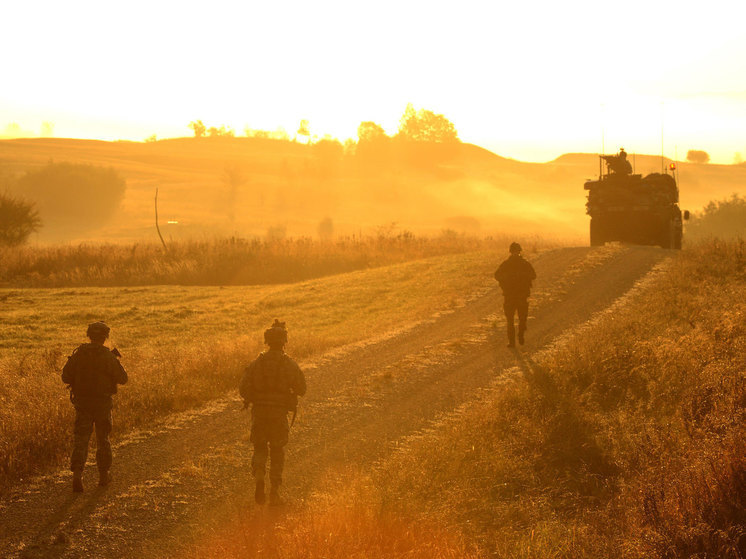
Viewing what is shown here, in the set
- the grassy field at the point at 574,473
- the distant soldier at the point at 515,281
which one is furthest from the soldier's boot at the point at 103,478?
the distant soldier at the point at 515,281

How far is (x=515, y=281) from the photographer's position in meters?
16.4

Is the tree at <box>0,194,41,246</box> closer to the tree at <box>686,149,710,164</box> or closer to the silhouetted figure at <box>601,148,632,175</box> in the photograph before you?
the silhouetted figure at <box>601,148,632,175</box>

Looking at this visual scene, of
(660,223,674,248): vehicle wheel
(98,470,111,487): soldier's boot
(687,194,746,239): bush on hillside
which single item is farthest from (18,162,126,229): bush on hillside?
(98,470,111,487): soldier's boot

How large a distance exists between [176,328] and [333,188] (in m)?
97.5

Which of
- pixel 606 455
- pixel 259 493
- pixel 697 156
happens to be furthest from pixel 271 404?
pixel 697 156

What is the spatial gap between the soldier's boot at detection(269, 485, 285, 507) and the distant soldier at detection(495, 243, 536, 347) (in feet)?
29.6

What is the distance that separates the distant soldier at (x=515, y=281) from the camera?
16297 millimetres

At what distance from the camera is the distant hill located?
298 ft

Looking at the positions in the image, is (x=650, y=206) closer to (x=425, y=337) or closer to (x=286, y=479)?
(x=425, y=337)

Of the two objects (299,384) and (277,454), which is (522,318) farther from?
(277,454)

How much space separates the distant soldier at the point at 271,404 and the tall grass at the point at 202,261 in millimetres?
27224

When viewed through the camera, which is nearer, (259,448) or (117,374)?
(259,448)

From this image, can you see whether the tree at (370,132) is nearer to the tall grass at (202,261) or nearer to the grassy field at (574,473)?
the tall grass at (202,261)

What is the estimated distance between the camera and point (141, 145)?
170m
